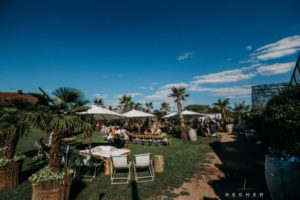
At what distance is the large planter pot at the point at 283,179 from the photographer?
2.75m

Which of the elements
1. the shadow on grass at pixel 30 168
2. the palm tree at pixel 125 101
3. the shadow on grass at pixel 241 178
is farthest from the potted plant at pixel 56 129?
the palm tree at pixel 125 101

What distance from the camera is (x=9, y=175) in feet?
13.5

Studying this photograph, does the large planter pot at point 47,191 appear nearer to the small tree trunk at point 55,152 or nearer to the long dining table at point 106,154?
the small tree trunk at point 55,152

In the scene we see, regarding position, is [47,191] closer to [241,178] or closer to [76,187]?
[76,187]

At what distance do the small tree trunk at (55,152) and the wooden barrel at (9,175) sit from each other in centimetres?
173

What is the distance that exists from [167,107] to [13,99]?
171 ft

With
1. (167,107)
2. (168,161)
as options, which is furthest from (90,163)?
(167,107)

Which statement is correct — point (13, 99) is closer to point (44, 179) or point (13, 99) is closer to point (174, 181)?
point (44, 179)

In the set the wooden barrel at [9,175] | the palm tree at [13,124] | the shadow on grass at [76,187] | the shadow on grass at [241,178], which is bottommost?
the shadow on grass at [241,178]

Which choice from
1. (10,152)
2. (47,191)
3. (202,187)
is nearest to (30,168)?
(10,152)

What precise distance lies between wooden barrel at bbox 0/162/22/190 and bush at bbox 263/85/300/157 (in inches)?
266

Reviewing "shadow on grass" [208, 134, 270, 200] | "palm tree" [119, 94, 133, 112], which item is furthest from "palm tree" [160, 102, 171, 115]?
"shadow on grass" [208, 134, 270, 200]

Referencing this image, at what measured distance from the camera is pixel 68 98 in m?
4.32

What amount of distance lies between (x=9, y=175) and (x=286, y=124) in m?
6.97
